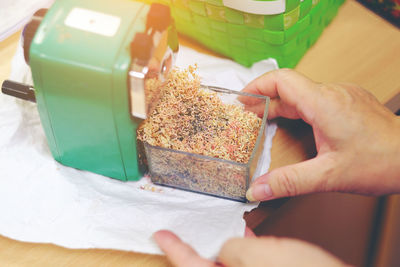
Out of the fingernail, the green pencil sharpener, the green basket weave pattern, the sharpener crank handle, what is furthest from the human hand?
the sharpener crank handle

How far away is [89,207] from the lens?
0.77m

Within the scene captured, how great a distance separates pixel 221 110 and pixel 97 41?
259 mm

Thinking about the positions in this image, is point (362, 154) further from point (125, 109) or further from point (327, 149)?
point (125, 109)

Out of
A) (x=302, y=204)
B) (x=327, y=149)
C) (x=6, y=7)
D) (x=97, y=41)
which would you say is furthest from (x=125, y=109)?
(x=6, y=7)

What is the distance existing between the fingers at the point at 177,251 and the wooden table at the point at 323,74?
0.15ft

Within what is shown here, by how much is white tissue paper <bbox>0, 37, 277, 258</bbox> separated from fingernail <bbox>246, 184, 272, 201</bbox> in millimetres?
35

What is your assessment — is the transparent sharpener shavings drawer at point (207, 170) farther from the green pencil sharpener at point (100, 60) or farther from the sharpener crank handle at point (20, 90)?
the sharpener crank handle at point (20, 90)

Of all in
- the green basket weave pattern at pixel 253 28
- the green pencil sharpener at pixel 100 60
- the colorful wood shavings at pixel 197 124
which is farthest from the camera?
the green basket weave pattern at pixel 253 28

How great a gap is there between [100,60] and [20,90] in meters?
0.26

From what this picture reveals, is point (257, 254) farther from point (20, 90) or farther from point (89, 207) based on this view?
point (20, 90)

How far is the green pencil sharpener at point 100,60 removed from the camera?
637 mm

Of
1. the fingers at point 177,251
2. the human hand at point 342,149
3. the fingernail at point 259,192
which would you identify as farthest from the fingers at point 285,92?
the fingers at point 177,251

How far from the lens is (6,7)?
1042 mm

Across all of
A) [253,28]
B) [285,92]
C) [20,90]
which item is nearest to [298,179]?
[285,92]
